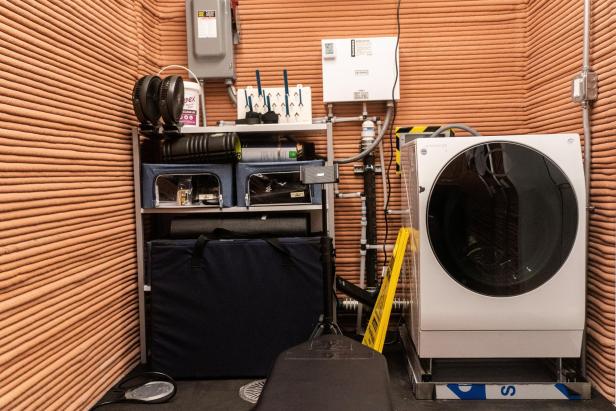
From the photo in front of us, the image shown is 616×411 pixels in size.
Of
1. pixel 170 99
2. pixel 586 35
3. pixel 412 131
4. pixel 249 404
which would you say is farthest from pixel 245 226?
pixel 586 35

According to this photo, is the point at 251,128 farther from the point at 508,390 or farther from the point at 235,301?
the point at 508,390

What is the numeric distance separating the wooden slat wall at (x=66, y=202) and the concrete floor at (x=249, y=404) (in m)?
0.37

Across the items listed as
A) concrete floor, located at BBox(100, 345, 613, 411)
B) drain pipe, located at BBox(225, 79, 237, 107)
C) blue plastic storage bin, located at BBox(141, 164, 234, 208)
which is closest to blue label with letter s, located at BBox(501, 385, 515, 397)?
concrete floor, located at BBox(100, 345, 613, 411)

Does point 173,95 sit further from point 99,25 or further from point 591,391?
point 591,391

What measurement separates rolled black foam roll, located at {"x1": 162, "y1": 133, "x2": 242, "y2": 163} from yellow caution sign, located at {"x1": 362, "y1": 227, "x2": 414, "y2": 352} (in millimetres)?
994

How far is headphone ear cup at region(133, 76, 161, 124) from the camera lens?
197 cm

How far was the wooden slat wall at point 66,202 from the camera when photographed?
138 cm

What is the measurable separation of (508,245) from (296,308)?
1.04 meters

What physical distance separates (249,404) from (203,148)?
4.17 ft

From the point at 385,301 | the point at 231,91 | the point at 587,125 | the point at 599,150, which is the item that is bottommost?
the point at 385,301

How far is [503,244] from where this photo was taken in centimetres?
170

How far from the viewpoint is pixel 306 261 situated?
1.99 m

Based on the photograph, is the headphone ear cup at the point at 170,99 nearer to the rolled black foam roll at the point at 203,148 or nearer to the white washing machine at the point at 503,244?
the rolled black foam roll at the point at 203,148

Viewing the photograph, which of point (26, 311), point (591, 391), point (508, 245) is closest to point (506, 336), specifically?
point (508, 245)
